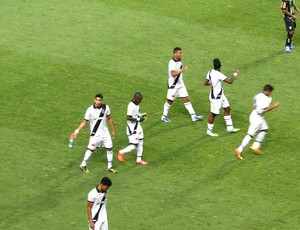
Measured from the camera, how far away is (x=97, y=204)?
20125 mm

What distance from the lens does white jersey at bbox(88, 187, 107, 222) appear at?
20.0 metres

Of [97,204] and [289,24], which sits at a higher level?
[289,24]

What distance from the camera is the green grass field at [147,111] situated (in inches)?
881

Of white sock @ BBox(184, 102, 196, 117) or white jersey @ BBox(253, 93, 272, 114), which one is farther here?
white sock @ BBox(184, 102, 196, 117)

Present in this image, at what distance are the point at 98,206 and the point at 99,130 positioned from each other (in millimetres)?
4088

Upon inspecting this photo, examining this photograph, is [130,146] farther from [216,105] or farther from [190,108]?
[190,108]

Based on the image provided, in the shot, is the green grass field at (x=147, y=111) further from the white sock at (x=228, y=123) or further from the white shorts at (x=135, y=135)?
the white shorts at (x=135, y=135)

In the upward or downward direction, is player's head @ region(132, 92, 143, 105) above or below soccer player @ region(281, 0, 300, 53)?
below

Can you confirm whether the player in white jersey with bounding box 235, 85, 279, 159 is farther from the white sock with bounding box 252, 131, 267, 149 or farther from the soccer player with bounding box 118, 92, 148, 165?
the soccer player with bounding box 118, 92, 148, 165

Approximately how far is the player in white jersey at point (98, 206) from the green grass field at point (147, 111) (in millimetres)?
1455

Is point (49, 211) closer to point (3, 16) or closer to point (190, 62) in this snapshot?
point (190, 62)

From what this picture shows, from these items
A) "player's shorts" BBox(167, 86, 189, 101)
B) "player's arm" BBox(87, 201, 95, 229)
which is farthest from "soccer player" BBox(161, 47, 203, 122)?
"player's arm" BBox(87, 201, 95, 229)

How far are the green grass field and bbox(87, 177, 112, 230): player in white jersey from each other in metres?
1.46

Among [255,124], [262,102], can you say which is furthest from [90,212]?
[262,102]
